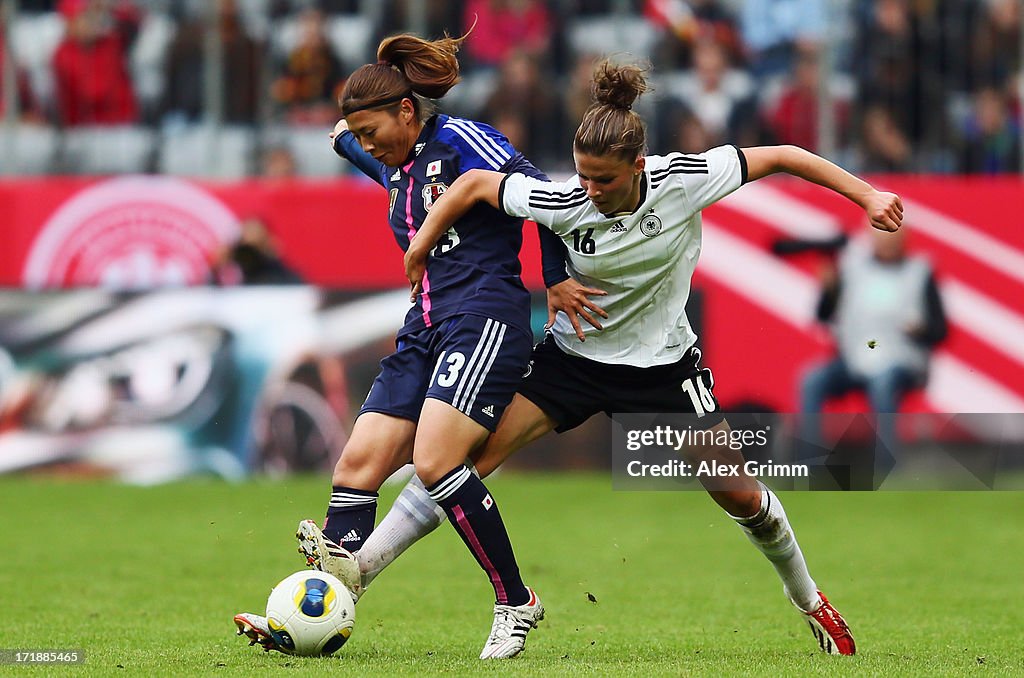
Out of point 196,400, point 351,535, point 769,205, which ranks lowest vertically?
point 196,400

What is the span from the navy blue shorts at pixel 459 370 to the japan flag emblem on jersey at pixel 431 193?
0.46 meters

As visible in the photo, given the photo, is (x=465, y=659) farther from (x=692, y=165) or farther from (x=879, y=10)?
(x=879, y=10)

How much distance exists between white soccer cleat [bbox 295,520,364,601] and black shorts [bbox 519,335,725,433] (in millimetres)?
920

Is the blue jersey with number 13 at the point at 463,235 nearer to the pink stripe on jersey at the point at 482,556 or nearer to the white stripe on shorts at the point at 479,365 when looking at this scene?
the white stripe on shorts at the point at 479,365

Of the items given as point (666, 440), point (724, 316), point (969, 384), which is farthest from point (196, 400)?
point (666, 440)

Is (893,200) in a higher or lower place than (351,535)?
higher

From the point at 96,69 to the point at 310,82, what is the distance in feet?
5.99

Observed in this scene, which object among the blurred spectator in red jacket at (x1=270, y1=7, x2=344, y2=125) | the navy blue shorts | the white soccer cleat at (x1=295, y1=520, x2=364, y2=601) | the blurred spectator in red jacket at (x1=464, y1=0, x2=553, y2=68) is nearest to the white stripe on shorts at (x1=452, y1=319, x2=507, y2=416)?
the navy blue shorts

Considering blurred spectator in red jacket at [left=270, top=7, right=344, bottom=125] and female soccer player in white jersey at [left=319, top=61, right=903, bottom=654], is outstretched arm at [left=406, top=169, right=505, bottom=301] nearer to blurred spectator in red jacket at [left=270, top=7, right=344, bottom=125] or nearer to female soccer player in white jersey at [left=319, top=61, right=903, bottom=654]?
female soccer player in white jersey at [left=319, top=61, right=903, bottom=654]

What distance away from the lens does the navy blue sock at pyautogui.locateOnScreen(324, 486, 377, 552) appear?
5.94 meters

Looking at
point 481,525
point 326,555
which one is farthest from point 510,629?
point 326,555

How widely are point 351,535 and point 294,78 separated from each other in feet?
27.4

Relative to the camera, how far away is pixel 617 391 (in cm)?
613

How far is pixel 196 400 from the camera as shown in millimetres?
12383
